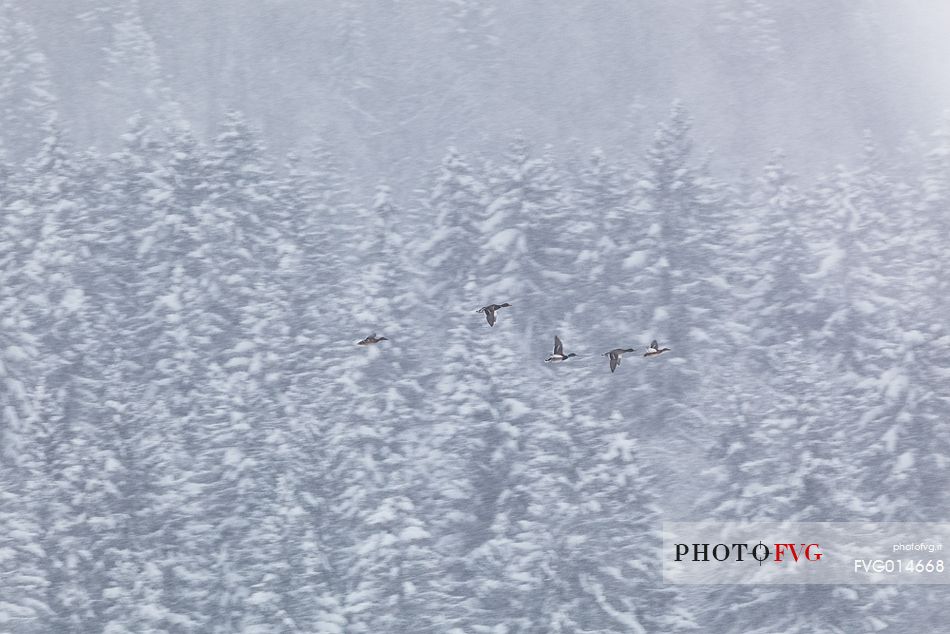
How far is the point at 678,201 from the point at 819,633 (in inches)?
612

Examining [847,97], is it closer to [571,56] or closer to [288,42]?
[571,56]

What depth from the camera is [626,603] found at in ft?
97.5

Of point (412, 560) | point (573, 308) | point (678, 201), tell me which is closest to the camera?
point (412, 560)

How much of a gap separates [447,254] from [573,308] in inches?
179

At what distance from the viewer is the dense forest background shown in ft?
100

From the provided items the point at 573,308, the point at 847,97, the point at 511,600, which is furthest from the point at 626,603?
the point at 847,97

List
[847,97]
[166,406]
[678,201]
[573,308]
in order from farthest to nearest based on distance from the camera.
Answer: [847,97] < [678,201] < [573,308] < [166,406]

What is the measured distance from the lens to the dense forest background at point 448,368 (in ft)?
100

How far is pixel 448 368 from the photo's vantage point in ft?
110

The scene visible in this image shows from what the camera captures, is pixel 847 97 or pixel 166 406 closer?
pixel 166 406

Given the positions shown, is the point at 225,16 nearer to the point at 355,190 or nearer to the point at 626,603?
the point at 355,190

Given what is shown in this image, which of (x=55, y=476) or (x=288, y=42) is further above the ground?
(x=288, y=42)

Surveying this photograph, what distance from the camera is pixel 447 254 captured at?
37.9 m

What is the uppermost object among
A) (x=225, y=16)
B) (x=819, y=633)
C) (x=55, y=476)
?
(x=225, y=16)
